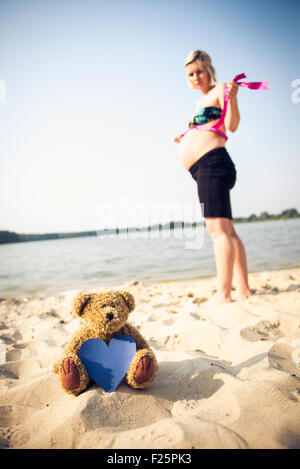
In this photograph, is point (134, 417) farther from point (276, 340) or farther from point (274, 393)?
point (276, 340)

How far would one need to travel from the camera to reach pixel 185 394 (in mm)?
1181

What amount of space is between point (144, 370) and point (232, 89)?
7.26 feet

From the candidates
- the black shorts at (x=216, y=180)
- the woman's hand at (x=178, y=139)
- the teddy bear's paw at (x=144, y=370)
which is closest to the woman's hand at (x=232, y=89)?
the black shorts at (x=216, y=180)

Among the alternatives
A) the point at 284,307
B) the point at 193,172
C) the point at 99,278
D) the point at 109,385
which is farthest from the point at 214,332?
the point at 99,278

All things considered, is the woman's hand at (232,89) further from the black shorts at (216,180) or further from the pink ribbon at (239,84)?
the black shorts at (216,180)

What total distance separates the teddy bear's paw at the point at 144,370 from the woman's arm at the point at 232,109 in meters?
2.07

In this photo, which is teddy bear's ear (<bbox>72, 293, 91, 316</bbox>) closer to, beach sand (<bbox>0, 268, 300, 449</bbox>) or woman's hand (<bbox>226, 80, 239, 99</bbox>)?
beach sand (<bbox>0, 268, 300, 449</bbox>)

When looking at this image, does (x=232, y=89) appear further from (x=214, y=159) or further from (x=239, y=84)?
(x=214, y=159)

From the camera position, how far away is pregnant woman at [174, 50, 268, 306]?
236 centimetres

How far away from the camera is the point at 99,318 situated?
1165mm

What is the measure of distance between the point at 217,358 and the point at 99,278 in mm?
4594

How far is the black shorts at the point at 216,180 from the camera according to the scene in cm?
237

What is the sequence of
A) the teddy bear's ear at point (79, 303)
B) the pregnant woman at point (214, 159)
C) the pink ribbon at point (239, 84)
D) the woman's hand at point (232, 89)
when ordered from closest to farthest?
1. the teddy bear's ear at point (79, 303)
2. the pink ribbon at point (239, 84)
3. the woman's hand at point (232, 89)
4. the pregnant woman at point (214, 159)

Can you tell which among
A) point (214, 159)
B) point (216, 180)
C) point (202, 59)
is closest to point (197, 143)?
point (214, 159)
